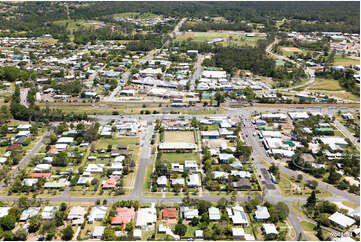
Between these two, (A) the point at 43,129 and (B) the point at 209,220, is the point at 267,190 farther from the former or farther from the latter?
(A) the point at 43,129

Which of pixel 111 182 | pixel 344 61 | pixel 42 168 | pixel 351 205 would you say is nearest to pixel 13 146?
pixel 42 168

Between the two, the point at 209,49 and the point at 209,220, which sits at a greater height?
the point at 209,49

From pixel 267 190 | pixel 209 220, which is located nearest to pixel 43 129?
pixel 209 220

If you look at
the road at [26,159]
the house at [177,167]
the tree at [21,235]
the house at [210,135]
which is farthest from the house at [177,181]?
the road at [26,159]

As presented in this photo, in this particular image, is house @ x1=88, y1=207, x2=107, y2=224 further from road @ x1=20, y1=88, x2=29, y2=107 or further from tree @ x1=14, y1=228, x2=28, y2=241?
road @ x1=20, y1=88, x2=29, y2=107

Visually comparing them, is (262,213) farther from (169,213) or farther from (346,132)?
(346,132)

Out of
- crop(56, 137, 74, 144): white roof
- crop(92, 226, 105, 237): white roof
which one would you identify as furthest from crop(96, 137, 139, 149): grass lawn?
crop(92, 226, 105, 237): white roof
